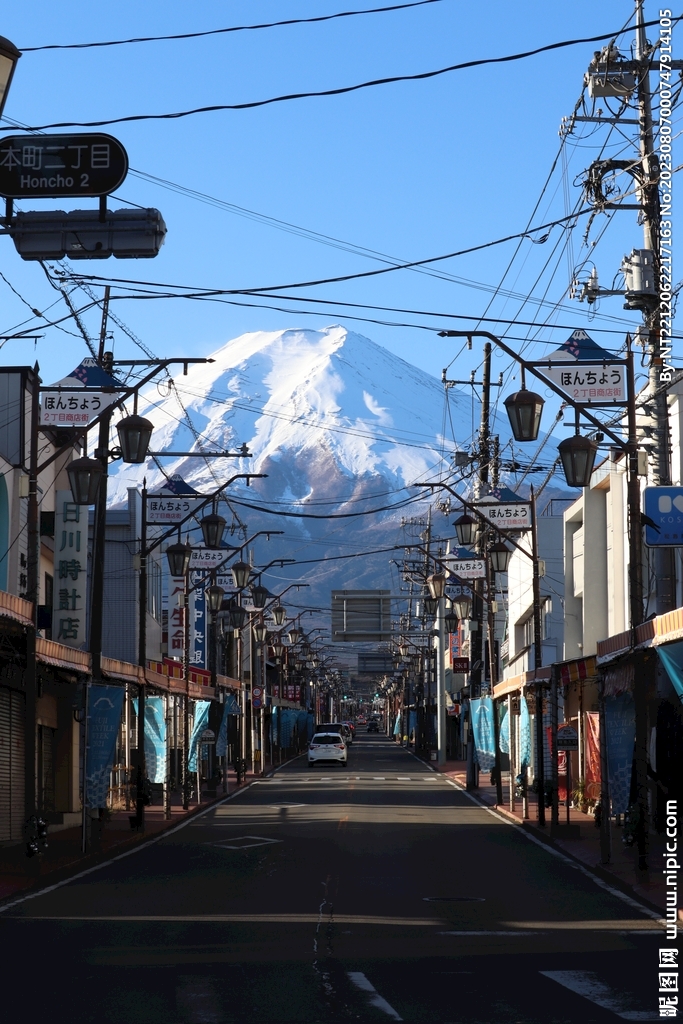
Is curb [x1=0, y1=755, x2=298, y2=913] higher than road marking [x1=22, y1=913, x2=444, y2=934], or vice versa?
road marking [x1=22, y1=913, x2=444, y2=934]

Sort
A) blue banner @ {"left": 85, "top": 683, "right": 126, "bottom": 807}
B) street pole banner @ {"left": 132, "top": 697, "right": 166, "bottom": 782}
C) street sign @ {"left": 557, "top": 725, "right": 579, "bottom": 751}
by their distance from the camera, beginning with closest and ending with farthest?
1. blue banner @ {"left": 85, "top": 683, "right": 126, "bottom": 807}
2. street sign @ {"left": 557, "top": 725, "right": 579, "bottom": 751}
3. street pole banner @ {"left": 132, "top": 697, "right": 166, "bottom": 782}

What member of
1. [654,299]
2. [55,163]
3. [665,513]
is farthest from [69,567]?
[55,163]

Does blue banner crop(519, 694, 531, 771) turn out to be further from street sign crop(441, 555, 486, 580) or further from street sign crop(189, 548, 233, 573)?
street sign crop(189, 548, 233, 573)

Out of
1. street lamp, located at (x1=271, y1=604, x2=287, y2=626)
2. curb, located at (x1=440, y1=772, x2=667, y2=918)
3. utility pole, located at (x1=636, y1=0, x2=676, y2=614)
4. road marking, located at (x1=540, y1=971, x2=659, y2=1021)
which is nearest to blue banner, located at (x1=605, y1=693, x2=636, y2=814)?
curb, located at (x1=440, y1=772, x2=667, y2=918)

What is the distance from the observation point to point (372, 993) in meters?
10.4

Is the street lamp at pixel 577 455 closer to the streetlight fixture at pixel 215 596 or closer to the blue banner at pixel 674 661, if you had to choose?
the blue banner at pixel 674 661

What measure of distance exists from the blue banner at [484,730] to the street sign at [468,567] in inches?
183

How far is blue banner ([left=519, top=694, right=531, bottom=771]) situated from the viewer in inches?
1323

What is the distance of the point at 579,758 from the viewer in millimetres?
→ 38750

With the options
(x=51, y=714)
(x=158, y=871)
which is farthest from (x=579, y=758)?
(x=158, y=871)

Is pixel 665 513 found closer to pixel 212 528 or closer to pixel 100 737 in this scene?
pixel 100 737

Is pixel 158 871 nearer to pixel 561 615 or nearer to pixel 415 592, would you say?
pixel 561 615

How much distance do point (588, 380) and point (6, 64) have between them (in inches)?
462

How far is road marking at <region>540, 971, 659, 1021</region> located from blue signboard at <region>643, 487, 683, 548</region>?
9747 millimetres
